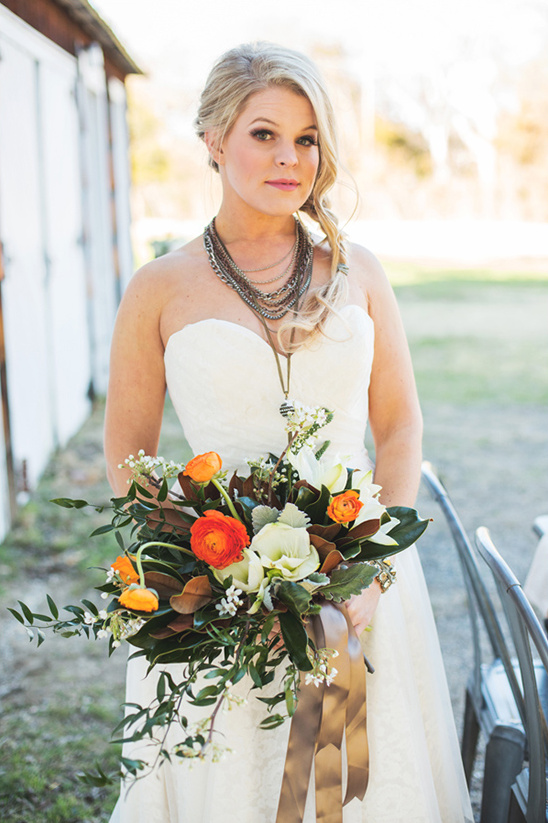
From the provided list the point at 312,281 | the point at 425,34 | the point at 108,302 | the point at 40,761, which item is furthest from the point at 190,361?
the point at 425,34

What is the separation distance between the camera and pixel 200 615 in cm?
136

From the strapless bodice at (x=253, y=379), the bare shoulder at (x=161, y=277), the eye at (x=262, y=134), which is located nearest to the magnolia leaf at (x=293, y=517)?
the strapless bodice at (x=253, y=379)

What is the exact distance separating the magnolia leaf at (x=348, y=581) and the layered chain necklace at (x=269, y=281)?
55 centimetres

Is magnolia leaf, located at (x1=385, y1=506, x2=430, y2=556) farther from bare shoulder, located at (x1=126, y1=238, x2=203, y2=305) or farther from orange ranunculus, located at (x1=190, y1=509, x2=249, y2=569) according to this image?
bare shoulder, located at (x1=126, y1=238, x2=203, y2=305)

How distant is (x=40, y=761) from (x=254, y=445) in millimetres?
1698

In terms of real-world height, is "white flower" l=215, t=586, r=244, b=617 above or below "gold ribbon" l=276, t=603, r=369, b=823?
above

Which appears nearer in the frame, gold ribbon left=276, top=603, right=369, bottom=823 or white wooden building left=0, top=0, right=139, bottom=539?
gold ribbon left=276, top=603, right=369, bottom=823

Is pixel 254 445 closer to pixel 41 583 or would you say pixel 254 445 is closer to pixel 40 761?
pixel 40 761

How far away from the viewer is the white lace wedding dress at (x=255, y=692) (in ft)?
5.72

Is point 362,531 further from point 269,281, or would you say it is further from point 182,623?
point 269,281

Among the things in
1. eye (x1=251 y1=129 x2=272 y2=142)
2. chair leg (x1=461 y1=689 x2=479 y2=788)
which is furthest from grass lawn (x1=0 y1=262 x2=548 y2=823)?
eye (x1=251 y1=129 x2=272 y2=142)

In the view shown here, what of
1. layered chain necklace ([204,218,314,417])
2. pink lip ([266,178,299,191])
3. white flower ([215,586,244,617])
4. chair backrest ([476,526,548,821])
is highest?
pink lip ([266,178,299,191])

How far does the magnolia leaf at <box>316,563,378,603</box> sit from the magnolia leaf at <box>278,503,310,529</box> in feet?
0.36

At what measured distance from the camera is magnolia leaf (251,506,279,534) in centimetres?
146
